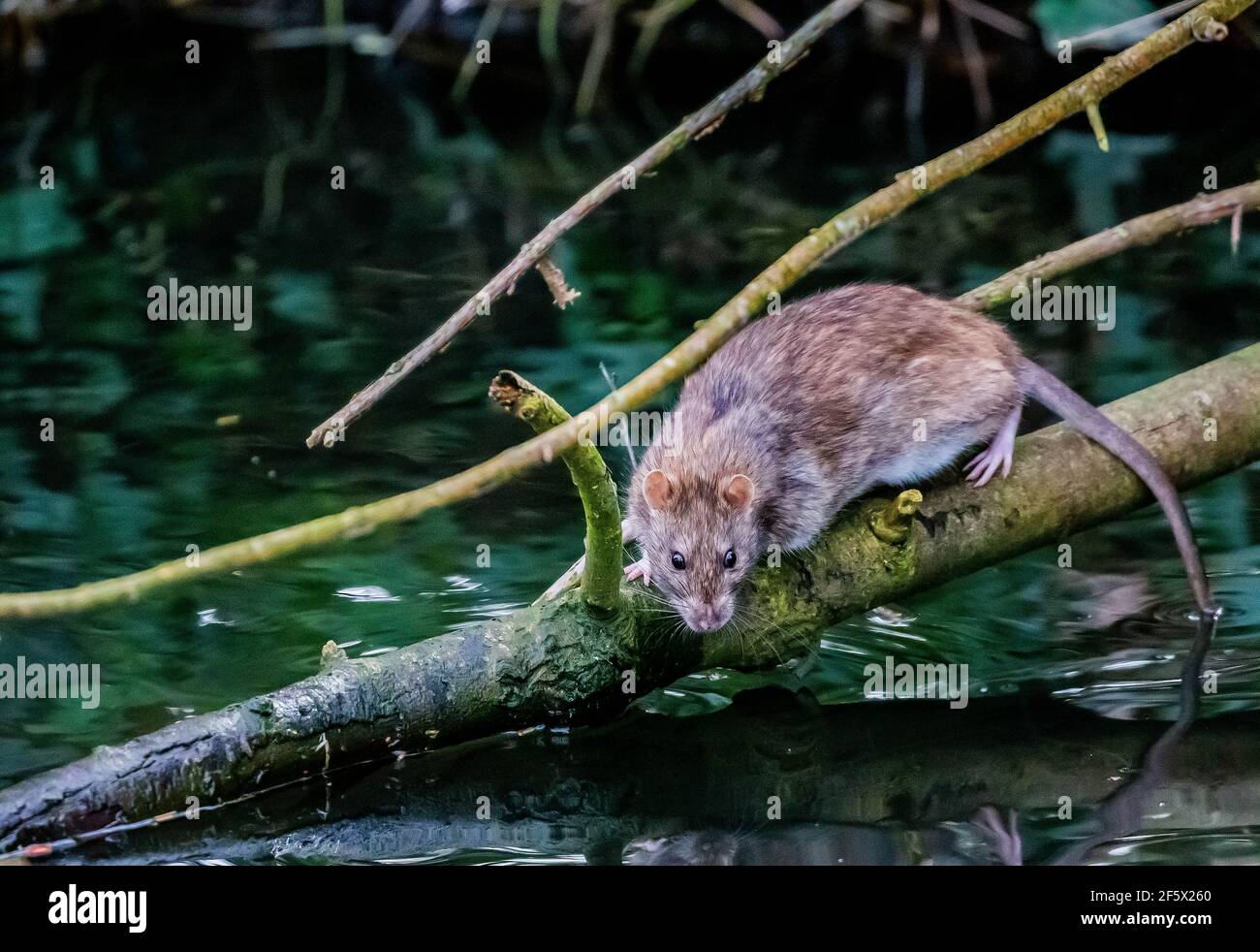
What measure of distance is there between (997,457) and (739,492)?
80cm

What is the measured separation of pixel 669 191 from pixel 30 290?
4.56 meters

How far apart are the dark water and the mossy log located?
12cm

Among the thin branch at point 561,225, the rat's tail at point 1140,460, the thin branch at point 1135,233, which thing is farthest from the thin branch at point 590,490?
the thin branch at point 1135,233

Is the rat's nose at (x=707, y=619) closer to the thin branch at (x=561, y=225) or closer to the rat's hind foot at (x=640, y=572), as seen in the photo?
the rat's hind foot at (x=640, y=572)

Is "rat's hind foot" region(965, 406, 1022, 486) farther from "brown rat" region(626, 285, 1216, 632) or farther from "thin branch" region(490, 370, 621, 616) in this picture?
"thin branch" region(490, 370, 621, 616)

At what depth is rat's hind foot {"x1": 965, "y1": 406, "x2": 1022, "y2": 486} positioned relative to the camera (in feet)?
16.1

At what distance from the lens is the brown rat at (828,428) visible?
4.77 m

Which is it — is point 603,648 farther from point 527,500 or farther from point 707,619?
point 527,500

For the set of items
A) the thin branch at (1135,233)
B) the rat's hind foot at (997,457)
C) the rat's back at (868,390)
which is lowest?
the rat's hind foot at (997,457)

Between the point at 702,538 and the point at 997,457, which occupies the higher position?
the point at 997,457

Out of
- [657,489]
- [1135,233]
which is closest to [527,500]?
[657,489]

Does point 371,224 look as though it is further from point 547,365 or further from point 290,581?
point 290,581

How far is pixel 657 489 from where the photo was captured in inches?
190

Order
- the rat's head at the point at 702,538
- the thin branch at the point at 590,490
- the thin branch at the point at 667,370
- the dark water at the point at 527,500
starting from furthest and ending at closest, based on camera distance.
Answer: the rat's head at the point at 702,538 < the dark water at the point at 527,500 < the thin branch at the point at 590,490 < the thin branch at the point at 667,370
